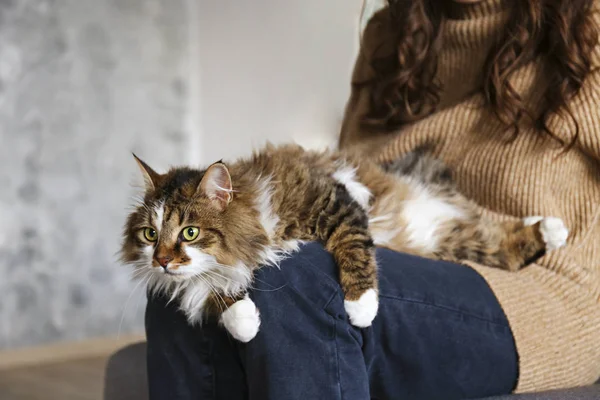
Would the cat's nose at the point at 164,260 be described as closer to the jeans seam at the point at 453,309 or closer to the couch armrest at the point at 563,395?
the jeans seam at the point at 453,309

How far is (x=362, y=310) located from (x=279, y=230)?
295mm

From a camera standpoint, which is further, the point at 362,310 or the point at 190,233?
the point at 190,233

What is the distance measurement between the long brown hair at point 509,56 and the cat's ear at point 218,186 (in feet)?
2.41

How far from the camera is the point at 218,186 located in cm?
127

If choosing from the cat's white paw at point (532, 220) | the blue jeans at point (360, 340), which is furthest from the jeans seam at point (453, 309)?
the cat's white paw at point (532, 220)

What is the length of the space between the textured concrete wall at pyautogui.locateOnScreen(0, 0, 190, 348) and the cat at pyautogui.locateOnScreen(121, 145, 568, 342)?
2204 millimetres

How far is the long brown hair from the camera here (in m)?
1.44

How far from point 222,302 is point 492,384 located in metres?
0.58

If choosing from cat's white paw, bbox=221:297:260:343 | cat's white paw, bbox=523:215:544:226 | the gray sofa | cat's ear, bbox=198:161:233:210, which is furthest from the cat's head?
cat's white paw, bbox=523:215:544:226

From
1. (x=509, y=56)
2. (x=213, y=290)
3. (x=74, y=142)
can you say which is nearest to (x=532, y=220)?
(x=509, y=56)

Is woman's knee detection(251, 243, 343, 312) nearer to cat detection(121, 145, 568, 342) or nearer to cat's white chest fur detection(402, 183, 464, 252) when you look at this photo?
cat detection(121, 145, 568, 342)

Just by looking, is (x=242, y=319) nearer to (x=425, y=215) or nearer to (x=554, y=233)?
(x=425, y=215)

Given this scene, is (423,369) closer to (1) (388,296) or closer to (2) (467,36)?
(1) (388,296)

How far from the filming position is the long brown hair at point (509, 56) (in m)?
1.44
